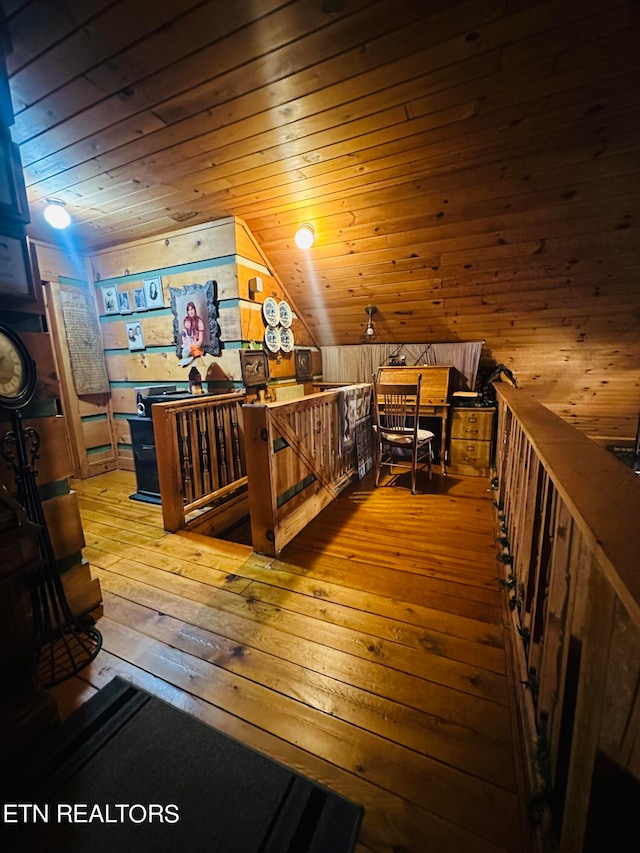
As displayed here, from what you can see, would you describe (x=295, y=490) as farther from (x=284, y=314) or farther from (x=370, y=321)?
(x=370, y=321)

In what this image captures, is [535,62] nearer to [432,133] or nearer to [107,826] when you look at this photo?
[432,133]

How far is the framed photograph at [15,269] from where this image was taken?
1377 mm

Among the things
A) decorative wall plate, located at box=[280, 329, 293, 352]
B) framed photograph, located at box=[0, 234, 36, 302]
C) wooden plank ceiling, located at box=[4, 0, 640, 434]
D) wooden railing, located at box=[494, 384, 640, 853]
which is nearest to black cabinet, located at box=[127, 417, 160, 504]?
decorative wall plate, located at box=[280, 329, 293, 352]

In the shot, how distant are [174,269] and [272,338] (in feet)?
3.80

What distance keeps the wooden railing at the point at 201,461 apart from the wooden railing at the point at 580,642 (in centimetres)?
224

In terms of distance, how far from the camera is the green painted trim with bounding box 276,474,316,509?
2287mm

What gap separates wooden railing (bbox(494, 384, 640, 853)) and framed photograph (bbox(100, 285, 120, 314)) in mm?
4208

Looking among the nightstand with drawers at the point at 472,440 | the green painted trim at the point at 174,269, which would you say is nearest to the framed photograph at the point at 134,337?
the green painted trim at the point at 174,269

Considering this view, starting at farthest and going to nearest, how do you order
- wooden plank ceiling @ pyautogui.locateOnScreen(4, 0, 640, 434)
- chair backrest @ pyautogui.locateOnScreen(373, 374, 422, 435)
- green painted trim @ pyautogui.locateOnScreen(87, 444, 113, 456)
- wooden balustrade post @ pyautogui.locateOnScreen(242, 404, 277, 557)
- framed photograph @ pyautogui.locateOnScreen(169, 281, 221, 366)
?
green painted trim @ pyautogui.locateOnScreen(87, 444, 113, 456)
framed photograph @ pyautogui.locateOnScreen(169, 281, 221, 366)
chair backrest @ pyautogui.locateOnScreen(373, 374, 422, 435)
wooden balustrade post @ pyautogui.locateOnScreen(242, 404, 277, 557)
wooden plank ceiling @ pyautogui.locateOnScreen(4, 0, 640, 434)

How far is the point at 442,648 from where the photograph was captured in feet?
4.85

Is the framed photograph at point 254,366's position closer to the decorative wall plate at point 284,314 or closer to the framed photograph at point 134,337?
the decorative wall plate at point 284,314

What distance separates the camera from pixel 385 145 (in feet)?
7.02

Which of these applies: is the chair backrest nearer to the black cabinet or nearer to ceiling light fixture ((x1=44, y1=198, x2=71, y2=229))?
the black cabinet

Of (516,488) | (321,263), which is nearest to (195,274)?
(321,263)
